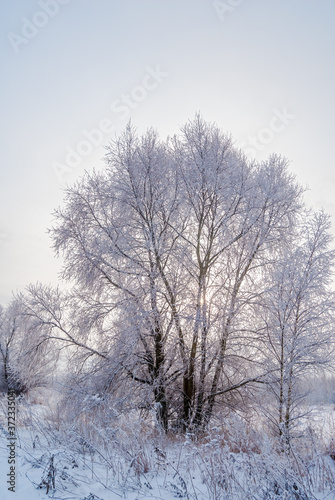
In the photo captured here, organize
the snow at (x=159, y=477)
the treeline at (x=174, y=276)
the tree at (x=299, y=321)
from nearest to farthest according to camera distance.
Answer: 1. the snow at (x=159, y=477)
2. the tree at (x=299, y=321)
3. the treeline at (x=174, y=276)

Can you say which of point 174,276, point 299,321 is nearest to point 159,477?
point 299,321

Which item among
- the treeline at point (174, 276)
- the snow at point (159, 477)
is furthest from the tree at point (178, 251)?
the snow at point (159, 477)

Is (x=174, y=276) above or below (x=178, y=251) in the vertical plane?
below

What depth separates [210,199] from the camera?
868 cm

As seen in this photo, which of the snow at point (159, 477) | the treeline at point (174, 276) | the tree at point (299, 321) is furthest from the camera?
the treeline at point (174, 276)

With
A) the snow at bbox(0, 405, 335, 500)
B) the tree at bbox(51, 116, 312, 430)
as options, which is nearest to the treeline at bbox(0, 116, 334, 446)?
the tree at bbox(51, 116, 312, 430)

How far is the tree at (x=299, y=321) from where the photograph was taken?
6.74 m

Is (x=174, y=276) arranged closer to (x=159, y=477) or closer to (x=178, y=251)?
(x=178, y=251)

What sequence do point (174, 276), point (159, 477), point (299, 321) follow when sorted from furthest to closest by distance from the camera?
point (174, 276) < point (299, 321) < point (159, 477)

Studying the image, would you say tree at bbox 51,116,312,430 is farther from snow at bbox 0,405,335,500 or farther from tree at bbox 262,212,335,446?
snow at bbox 0,405,335,500

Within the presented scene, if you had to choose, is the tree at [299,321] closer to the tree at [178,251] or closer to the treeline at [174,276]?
the treeline at [174,276]

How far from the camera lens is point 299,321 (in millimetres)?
6980

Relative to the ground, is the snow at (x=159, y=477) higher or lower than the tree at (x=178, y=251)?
lower

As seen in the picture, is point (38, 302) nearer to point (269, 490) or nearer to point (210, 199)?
point (210, 199)
